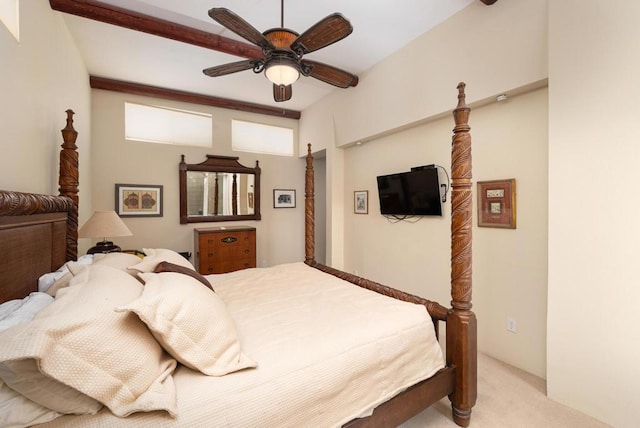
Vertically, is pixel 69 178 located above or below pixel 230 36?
below

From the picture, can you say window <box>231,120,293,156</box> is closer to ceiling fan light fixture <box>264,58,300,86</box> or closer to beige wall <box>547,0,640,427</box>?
ceiling fan light fixture <box>264,58,300,86</box>

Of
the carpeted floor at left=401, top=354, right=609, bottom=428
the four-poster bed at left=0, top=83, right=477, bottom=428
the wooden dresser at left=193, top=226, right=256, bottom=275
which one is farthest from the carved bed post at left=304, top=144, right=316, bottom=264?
the carpeted floor at left=401, top=354, right=609, bottom=428

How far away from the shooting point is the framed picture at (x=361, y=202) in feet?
13.3

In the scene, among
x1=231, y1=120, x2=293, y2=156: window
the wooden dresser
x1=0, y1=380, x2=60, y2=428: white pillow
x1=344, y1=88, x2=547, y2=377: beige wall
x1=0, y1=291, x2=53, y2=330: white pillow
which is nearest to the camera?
x1=0, y1=380, x2=60, y2=428: white pillow

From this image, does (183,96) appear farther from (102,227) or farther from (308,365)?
(308,365)

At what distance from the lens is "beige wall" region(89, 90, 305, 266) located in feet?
13.0

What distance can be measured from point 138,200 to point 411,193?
12.6ft

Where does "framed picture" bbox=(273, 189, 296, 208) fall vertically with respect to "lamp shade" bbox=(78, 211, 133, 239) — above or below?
above

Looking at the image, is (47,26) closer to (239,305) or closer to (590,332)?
(239,305)

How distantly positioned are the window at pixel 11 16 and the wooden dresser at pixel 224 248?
2830 mm

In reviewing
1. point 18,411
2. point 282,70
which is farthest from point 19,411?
point 282,70

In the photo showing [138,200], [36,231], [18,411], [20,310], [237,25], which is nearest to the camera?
[18,411]

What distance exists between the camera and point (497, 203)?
2510 millimetres

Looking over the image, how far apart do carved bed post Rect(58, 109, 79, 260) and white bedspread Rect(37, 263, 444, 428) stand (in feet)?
4.14
